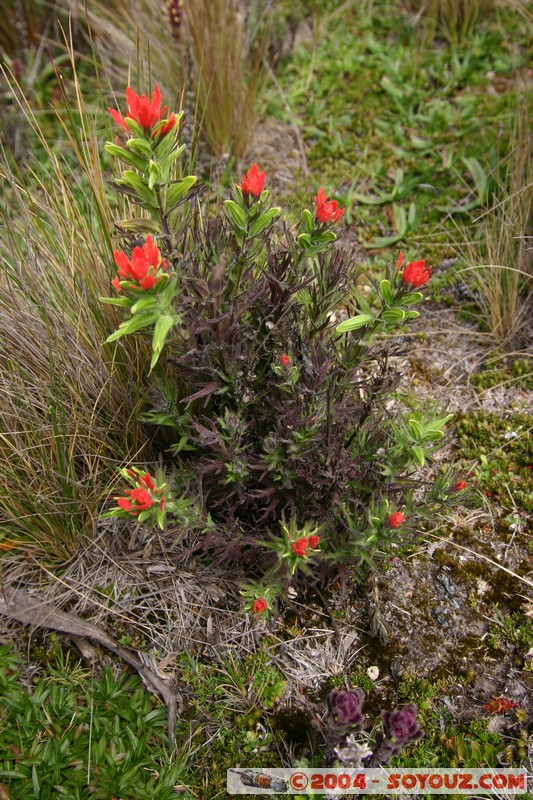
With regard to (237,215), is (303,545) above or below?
below

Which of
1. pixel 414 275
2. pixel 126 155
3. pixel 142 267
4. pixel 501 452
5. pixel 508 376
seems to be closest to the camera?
pixel 142 267

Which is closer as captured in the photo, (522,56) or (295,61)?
(522,56)

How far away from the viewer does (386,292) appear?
176 centimetres

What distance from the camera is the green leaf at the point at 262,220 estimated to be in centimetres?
169

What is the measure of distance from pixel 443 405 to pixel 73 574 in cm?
173

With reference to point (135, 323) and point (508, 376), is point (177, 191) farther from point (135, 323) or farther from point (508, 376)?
point (508, 376)

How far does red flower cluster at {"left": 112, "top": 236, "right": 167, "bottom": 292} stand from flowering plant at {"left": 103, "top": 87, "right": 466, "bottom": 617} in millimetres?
53

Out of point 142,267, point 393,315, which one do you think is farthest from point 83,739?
point 393,315

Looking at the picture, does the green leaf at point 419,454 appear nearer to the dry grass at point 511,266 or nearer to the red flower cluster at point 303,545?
the red flower cluster at point 303,545

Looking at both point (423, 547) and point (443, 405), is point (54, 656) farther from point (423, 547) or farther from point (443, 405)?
point (443, 405)

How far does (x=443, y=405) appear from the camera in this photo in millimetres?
2779

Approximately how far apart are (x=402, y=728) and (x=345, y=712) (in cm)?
16

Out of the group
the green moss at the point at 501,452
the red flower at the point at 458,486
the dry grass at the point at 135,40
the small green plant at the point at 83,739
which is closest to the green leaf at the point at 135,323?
the red flower at the point at 458,486

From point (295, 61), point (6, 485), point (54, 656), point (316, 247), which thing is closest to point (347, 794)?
point (54, 656)
